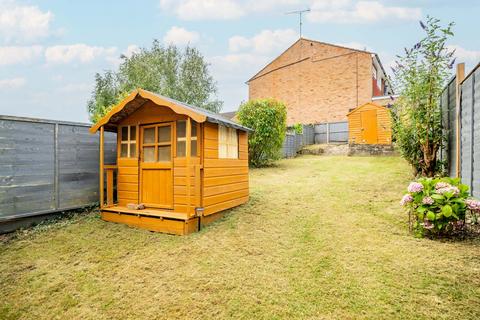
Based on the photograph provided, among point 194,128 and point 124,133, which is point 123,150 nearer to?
point 124,133

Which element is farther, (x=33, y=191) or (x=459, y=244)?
(x=33, y=191)

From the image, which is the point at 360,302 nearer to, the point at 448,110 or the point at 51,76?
the point at 448,110

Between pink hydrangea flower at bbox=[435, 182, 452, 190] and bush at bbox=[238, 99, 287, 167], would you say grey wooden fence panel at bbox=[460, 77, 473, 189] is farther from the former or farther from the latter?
bush at bbox=[238, 99, 287, 167]

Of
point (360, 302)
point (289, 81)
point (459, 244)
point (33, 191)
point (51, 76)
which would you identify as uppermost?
point (289, 81)

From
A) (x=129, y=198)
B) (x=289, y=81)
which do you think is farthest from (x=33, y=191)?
(x=289, y=81)

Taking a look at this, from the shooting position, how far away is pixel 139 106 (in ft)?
18.9

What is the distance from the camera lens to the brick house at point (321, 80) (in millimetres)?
19453

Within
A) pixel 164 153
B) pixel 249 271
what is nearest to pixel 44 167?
pixel 164 153

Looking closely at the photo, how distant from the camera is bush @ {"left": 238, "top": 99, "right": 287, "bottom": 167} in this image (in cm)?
1191

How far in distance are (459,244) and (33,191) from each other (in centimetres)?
735

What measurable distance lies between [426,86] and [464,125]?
78.1 inches

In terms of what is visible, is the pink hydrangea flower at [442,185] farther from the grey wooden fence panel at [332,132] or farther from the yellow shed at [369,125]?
the grey wooden fence panel at [332,132]

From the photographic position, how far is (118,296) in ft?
10.1

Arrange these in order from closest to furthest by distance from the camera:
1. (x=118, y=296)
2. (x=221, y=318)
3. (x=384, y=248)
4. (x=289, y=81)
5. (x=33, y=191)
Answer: (x=221, y=318), (x=118, y=296), (x=384, y=248), (x=33, y=191), (x=289, y=81)
